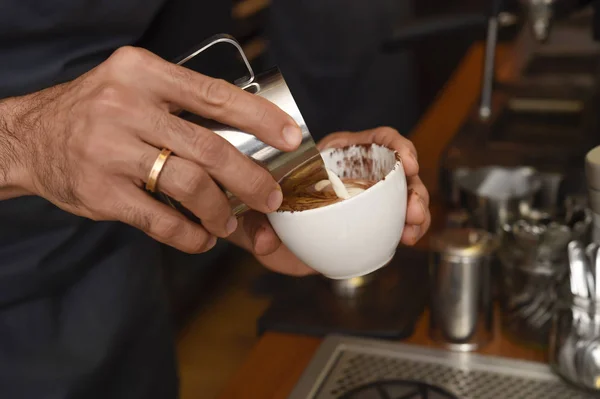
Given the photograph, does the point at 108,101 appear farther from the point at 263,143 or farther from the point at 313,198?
the point at 313,198

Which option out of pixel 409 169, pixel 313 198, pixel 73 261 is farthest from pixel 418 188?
pixel 73 261

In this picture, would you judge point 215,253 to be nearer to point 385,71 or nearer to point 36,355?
point 385,71

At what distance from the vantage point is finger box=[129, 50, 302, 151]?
0.65 metres

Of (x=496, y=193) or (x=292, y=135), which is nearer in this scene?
(x=292, y=135)

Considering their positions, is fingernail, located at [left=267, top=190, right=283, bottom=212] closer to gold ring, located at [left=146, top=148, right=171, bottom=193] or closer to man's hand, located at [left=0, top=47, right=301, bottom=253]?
man's hand, located at [left=0, top=47, right=301, bottom=253]

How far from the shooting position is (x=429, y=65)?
4262mm

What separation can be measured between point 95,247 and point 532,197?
705 mm

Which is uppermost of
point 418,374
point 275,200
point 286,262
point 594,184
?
point 275,200

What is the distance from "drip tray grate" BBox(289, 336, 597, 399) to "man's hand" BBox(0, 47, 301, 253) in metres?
0.36

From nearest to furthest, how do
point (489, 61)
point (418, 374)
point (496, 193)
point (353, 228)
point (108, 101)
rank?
1. point (108, 101)
2. point (353, 228)
3. point (418, 374)
4. point (496, 193)
5. point (489, 61)

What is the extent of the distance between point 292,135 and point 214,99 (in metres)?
0.08

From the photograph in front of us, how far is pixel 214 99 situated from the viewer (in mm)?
655

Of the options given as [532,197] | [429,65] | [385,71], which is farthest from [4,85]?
[429,65]

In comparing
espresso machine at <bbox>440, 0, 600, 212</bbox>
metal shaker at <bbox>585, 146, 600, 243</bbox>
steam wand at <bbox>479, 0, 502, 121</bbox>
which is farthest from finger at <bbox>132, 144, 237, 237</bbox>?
steam wand at <bbox>479, 0, 502, 121</bbox>
